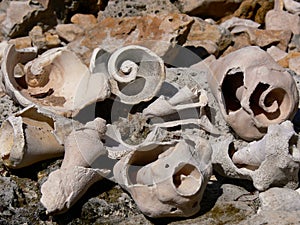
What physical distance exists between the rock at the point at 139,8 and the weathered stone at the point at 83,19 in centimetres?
27

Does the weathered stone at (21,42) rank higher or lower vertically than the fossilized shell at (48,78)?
lower

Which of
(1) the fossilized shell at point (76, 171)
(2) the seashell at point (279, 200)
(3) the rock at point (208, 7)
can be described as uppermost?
(1) the fossilized shell at point (76, 171)

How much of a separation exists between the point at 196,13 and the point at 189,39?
395mm

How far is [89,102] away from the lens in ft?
6.82

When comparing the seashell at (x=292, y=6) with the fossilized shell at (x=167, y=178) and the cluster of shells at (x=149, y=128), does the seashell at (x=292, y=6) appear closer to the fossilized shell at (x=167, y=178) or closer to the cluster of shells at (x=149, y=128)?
the cluster of shells at (x=149, y=128)

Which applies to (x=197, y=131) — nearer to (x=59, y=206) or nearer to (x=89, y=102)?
(x=89, y=102)

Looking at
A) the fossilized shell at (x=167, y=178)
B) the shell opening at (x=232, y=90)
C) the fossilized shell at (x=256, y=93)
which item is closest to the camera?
the fossilized shell at (x=167, y=178)

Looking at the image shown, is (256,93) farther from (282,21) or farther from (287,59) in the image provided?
(282,21)

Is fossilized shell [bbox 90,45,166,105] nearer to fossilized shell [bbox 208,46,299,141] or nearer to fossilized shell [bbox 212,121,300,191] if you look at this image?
fossilized shell [bbox 208,46,299,141]

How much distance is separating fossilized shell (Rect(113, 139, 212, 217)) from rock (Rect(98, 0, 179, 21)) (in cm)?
147

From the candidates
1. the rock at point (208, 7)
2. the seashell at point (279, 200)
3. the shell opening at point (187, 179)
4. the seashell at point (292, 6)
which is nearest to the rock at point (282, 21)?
the seashell at point (292, 6)

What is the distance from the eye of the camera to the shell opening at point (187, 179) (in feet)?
5.45

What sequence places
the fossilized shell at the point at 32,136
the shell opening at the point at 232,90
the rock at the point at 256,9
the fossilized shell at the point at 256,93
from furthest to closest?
1. the rock at the point at 256,9
2. the shell opening at the point at 232,90
3. the fossilized shell at the point at 256,93
4. the fossilized shell at the point at 32,136

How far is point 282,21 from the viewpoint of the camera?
3.46 m
